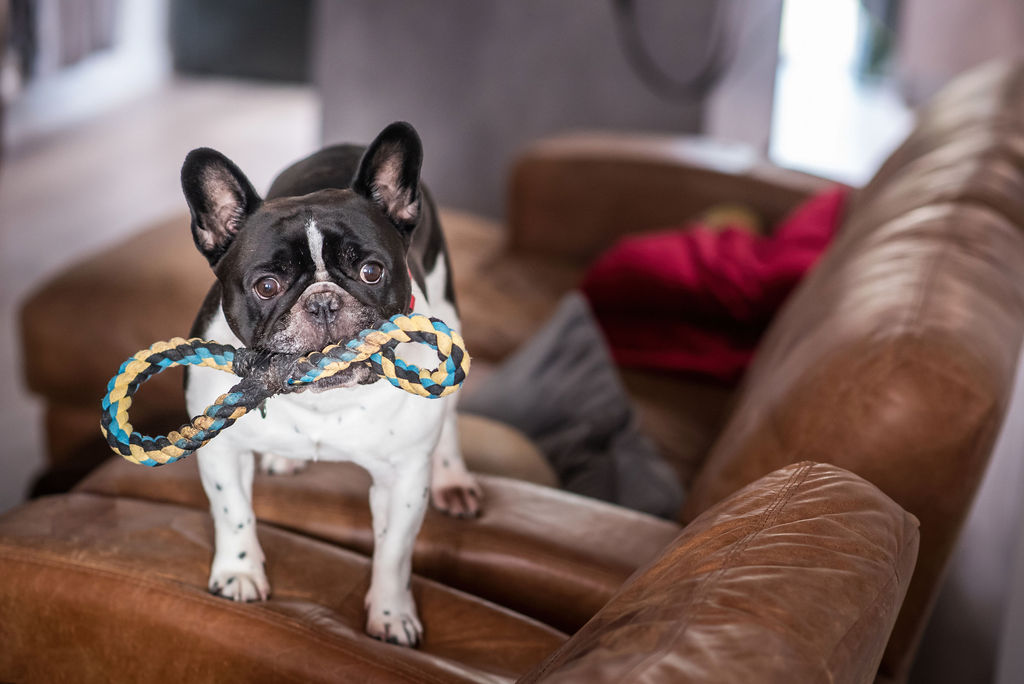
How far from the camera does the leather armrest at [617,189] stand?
10.3 feet

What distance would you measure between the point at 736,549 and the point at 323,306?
468 millimetres

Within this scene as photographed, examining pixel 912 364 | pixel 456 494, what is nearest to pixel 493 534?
pixel 456 494

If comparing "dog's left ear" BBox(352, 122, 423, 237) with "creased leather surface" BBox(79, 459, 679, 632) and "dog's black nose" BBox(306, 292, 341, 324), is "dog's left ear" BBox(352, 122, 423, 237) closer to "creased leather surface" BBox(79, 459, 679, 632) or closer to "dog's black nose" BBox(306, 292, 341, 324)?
"dog's black nose" BBox(306, 292, 341, 324)

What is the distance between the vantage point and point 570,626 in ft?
4.81

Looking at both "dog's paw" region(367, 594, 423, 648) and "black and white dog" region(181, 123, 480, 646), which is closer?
"black and white dog" region(181, 123, 480, 646)

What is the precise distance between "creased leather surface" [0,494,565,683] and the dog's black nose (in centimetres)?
40

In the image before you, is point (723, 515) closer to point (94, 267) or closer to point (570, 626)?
point (570, 626)

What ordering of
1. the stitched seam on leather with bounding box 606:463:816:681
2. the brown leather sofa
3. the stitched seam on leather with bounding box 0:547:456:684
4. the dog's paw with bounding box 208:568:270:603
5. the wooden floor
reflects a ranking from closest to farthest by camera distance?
the stitched seam on leather with bounding box 606:463:816:681 → the brown leather sofa → the stitched seam on leather with bounding box 0:547:456:684 → the dog's paw with bounding box 208:568:270:603 → the wooden floor

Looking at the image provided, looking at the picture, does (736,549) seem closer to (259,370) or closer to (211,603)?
(259,370)

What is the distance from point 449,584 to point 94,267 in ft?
5.14

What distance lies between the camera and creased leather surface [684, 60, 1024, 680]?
129 cm

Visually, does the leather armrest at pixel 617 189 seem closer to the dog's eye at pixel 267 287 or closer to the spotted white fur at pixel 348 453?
the spotted white fur at pixel 348 453

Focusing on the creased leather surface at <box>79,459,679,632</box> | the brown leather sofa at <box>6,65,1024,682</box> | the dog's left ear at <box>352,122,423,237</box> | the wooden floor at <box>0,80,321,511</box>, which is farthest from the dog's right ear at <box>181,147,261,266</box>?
the wooden floor at <box>0,80,321,511</box>

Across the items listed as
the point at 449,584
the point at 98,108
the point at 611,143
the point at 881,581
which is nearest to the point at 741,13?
the point at 611,143
